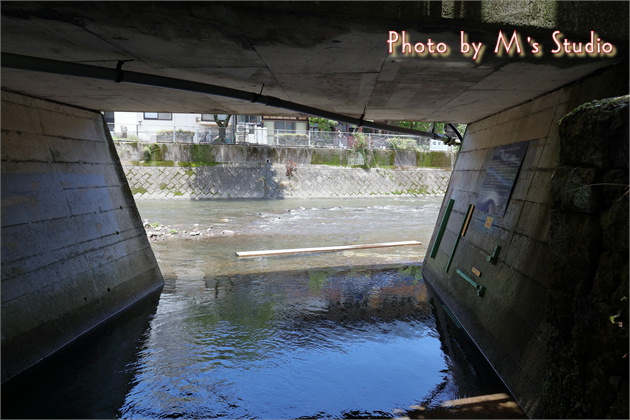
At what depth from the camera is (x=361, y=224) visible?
2352cm

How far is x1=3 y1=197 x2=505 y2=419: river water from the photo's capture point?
574 cm

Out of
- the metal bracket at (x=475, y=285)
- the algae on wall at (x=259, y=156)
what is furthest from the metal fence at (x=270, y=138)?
the metal bracket at (x=475, y=285)

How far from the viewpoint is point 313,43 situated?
4906 millimetres

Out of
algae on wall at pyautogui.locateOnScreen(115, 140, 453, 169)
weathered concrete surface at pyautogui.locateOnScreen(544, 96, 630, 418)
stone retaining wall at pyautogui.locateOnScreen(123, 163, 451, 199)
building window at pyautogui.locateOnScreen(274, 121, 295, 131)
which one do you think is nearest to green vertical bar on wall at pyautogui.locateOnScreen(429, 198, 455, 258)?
weathered concrete surface at pyautogui.locateOnScreen(544, 96, 630, 418)

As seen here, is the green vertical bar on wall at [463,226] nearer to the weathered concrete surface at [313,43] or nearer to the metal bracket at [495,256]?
the metal bracket at [495,256]

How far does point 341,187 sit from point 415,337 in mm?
30410

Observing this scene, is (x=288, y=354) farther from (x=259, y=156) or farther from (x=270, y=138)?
(x=270, y=138)

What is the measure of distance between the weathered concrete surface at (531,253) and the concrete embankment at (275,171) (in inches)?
1071

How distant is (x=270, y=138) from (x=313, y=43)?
34702 mm

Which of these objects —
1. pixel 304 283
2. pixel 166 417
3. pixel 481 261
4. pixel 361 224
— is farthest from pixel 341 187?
pixel 166 417

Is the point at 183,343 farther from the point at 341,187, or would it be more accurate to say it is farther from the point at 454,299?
the point at 341,187

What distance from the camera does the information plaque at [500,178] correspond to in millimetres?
7637

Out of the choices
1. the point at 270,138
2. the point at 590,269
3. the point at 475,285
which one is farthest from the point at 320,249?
the point at 270,138

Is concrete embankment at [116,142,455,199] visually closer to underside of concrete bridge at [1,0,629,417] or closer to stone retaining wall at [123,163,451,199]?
stone retaining wall at [123,163,451,199]
